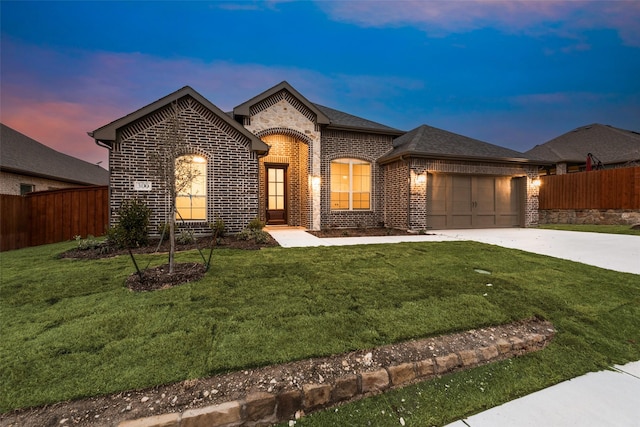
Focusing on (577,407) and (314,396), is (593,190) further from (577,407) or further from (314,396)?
(314,396)

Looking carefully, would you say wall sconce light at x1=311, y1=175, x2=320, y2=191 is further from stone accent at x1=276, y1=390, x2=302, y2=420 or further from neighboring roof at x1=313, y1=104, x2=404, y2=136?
stone accent at x1=276, y1=390, x2=302, y2=420

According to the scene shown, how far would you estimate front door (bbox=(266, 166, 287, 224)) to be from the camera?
12.5 m

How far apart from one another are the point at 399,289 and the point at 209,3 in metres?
24.3

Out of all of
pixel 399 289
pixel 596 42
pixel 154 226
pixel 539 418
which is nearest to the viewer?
pixel 539 418

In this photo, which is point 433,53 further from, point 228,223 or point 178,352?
point 178,352

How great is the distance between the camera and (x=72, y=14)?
13000 mm

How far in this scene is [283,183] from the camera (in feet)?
41.8

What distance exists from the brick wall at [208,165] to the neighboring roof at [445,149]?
636 cm

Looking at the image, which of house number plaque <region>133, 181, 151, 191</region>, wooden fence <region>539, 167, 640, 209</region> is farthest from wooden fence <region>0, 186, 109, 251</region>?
wooden fence <region>539, 167, 640, 209</region>

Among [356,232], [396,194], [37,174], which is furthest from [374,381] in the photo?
[37,174]

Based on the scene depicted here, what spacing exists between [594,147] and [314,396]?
1080 inches

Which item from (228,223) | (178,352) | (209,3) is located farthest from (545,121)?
(178,352)

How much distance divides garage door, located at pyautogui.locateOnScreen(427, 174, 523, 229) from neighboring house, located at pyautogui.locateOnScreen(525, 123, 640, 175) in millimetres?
8188

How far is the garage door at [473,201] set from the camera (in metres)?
11.6
